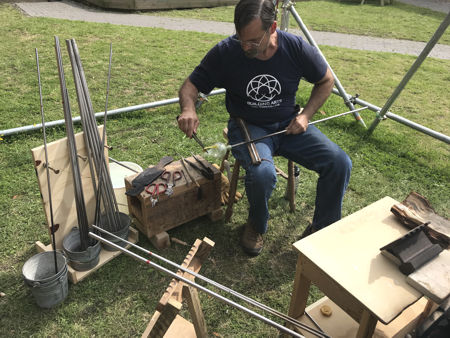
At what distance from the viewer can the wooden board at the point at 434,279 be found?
1.75 metres

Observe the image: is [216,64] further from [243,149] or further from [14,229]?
[14,229]

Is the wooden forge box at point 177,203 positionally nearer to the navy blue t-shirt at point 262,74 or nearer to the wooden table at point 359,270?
the navy blue t-shirt at point 262,74

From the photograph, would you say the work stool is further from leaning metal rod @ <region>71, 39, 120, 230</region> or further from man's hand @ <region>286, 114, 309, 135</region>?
leaning metal rod @ <region>71, 39, 120, 230</region>

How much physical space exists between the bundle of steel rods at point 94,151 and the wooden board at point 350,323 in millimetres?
1722

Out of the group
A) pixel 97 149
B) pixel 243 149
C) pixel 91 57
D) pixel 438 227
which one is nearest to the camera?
pixel 438 227

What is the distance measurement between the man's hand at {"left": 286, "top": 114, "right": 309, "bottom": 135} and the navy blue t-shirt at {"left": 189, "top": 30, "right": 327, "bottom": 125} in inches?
6.6

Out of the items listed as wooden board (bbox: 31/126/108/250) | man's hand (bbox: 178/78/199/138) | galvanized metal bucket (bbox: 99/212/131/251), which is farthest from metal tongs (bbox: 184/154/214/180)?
wooden board (bbox: 31/126/108/250)

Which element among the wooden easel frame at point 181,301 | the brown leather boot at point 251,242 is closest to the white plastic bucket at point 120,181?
the brown leather boot at point 251,242

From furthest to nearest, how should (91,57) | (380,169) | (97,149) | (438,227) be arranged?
(91,57)
(380,169)
(97,149)
(438,227)

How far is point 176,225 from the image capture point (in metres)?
3.29

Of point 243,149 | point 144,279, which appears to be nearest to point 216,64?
point 243,149

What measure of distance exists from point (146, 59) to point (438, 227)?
6.33 metres

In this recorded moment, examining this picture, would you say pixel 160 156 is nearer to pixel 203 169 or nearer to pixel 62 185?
pixel 203 169

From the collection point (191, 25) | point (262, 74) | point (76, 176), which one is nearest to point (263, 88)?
point (262, 74)
